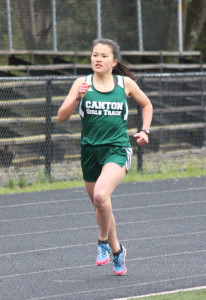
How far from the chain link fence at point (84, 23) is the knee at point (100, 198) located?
843cm

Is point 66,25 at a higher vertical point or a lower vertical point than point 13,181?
higher

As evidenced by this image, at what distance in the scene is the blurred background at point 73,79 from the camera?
1245 cm

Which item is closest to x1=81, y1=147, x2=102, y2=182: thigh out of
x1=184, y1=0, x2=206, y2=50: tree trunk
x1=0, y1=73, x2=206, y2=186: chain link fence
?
x1=0, y1=73, x2=206, y2=186: chain link fence

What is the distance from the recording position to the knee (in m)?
5.68

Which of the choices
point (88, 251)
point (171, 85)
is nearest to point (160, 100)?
point (171, 85)

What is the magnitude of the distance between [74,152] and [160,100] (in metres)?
2.88

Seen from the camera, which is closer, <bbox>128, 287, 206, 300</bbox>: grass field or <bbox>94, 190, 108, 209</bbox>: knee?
<bbox>128, 287, 206, 300</bbox>: grass field

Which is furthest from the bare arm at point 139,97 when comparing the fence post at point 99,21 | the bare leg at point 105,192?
the fence post at point 99,21

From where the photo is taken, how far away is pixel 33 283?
5977mm

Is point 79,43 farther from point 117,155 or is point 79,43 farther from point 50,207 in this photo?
point 117,155

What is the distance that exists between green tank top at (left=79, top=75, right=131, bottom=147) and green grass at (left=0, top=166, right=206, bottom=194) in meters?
5.86

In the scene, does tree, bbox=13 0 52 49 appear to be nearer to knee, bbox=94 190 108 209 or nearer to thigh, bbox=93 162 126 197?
thigh, bbox=93 162 126 197

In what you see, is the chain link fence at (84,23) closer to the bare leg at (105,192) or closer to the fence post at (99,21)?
the fence post at (99,21)

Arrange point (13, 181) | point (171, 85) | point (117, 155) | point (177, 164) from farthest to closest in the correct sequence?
point (171, 85)
point (177, 164)
point (13, 181)
point (117, 155)
